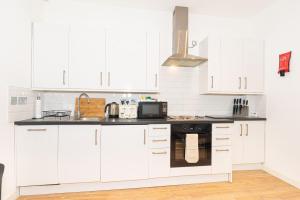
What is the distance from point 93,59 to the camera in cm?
271

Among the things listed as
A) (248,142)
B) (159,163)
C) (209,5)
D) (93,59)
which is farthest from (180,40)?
(248,142)

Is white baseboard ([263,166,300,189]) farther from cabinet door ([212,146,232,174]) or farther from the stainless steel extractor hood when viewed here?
the stainless steel extractor hood

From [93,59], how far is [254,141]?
2.92m

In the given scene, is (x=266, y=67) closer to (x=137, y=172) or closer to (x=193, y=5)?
(x=193, y=5)

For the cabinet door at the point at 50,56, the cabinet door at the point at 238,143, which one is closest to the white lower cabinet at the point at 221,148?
the cabinet door at the point at 238,143

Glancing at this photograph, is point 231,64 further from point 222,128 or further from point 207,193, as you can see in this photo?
point 207,193

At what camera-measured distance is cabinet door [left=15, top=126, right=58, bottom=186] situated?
221 centimetres

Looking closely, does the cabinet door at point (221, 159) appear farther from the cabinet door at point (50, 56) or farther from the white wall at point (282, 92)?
the cabinet door at point (50, 56)

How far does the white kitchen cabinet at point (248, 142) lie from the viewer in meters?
3.09

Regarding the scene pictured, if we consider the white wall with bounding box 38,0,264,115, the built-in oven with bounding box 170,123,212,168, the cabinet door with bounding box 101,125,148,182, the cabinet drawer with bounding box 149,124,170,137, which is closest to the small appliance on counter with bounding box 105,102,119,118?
the white wall with bounding box 38,0,264,115

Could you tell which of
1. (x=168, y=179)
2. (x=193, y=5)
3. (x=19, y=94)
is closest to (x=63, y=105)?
(x=19, y=94)

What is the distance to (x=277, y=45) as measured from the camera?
295 cm

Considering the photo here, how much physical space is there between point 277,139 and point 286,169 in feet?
1.45

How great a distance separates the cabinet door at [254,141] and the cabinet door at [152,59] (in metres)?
1.70
